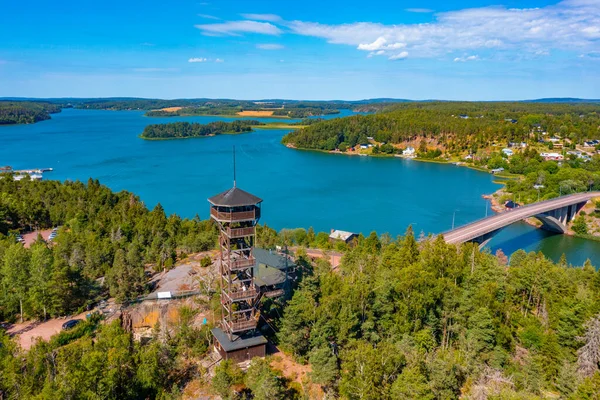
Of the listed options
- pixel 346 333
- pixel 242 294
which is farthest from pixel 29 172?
pixel 346 333

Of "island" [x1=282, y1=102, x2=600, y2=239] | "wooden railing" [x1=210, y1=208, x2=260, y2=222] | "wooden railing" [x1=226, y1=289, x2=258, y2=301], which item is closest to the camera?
"wooden railing" [x1=210, y1=208, x2=260, y2=222]

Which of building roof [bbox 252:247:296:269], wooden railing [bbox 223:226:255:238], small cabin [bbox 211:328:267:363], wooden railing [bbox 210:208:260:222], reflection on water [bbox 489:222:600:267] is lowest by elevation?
reflection on water [bbox 489:222:600:267]

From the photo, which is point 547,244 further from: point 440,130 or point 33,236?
point 440,130

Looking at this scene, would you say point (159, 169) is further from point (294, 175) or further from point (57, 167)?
point (294, 175)

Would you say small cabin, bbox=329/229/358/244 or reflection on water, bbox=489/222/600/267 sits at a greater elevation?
small cabin, bbox=329/229/358/244

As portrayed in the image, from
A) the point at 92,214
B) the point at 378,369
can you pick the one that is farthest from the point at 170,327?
the point at 92,214

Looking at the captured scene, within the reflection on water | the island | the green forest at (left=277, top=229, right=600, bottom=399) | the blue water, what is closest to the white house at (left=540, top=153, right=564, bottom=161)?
the island

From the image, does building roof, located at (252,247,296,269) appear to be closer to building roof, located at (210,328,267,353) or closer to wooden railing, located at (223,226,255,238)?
building roof, located at (210,328,267,353)
